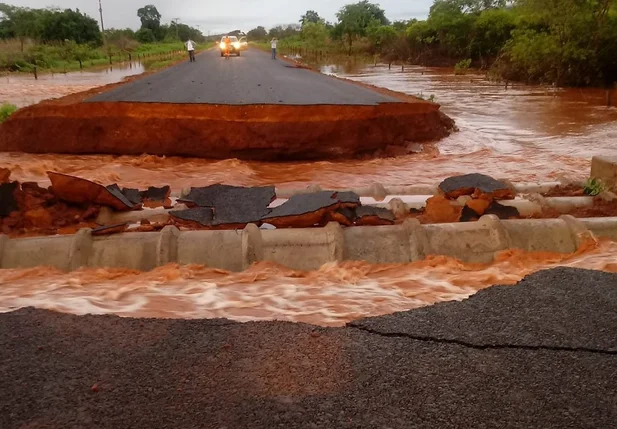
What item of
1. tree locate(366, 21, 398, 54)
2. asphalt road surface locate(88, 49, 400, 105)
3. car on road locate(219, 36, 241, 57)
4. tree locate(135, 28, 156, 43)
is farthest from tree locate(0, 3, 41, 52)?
asphalt road surface locate(88, 49, 400, 105)

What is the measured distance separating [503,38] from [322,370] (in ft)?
147

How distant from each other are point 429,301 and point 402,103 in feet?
28.9

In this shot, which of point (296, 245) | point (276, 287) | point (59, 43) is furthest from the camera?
point (59, 43)

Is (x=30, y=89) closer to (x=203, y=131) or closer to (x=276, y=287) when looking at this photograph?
(x=203, y=131)

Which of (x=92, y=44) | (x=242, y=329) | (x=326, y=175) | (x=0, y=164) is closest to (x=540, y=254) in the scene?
(x=242, y=329)

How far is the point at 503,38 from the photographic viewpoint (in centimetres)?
4278

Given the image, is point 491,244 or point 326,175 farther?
point 326,175

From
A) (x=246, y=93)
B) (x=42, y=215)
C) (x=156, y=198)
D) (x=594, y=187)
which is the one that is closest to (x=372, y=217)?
(x=156, y=198)

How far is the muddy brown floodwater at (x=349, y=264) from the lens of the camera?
4.57 m

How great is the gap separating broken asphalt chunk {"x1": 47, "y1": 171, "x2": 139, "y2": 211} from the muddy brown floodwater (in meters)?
1.53

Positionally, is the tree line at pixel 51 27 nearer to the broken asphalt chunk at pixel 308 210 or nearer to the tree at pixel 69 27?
the tree at pixel 69 27

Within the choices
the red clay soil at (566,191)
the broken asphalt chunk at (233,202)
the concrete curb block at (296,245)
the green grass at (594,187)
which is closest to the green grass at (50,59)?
the broken asphalt chunk at (233,202)

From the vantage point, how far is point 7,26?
6744 centimetres

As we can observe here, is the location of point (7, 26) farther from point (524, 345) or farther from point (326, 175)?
point (524, 345)
